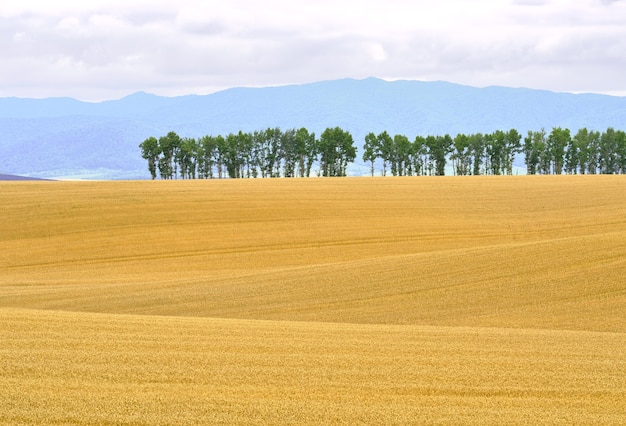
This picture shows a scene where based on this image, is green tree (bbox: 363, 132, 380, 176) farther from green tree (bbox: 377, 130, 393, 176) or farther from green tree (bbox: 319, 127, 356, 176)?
green tree (bbox: 319, 127, 356, 176)

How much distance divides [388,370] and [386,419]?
2184 millimetres

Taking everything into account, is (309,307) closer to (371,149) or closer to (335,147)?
(335,147)

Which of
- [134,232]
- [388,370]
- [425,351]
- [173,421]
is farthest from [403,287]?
[134,232]

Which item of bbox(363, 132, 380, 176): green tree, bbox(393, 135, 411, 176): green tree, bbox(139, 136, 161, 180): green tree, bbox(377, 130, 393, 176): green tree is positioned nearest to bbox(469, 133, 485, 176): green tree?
bbox(393, 135, 411, 176): green tree

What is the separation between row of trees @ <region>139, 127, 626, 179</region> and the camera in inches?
5221


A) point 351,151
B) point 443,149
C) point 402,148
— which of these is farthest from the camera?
point 443,149

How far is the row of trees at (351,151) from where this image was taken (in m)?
133

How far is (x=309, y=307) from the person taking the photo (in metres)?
20.8

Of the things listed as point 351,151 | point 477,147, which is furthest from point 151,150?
point 477,147

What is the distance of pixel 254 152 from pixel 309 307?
390 feet

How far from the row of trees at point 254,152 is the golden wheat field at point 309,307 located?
7813 centimetres

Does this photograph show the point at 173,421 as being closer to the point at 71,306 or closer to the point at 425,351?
the point at 425,351

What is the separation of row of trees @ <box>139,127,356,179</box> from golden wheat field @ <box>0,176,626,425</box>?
78.1 metres

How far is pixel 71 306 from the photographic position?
831 inches
